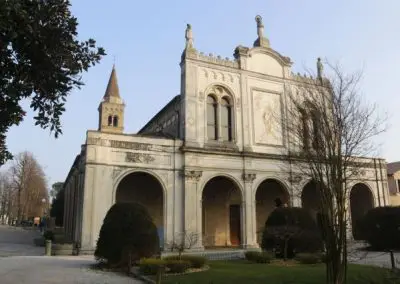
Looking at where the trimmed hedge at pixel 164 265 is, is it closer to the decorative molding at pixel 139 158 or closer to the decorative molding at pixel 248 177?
the decorative molding at pixel 139 158

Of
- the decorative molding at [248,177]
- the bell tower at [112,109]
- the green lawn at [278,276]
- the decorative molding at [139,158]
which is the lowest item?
the green lawn at [278,276]

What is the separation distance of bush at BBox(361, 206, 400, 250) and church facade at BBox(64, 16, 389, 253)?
3.75 metres

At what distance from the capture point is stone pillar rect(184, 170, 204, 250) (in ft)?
82.4

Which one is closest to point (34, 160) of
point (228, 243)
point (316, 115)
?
point (228, 243)

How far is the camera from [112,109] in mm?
56250

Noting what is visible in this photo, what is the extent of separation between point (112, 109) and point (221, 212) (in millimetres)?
30885

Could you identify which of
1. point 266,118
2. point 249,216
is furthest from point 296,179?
point 266,118

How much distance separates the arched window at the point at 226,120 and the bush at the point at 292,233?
32.5ft

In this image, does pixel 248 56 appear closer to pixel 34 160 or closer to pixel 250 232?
pixel 250 232

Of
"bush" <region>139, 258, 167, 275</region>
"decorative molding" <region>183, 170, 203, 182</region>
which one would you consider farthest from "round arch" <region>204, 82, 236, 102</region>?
"bush" <region>139, 258, 167, 275</region>

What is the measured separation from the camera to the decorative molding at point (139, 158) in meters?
24.8

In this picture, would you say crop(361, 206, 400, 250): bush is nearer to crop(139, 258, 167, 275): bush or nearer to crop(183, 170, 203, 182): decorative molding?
crop(183, 170, 203, 182): decorative molding

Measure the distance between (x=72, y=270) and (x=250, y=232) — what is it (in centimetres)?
1467

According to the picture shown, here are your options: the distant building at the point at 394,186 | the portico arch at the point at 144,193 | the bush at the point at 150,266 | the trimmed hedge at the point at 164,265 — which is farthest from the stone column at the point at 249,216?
the distant building at the point at 394,186
